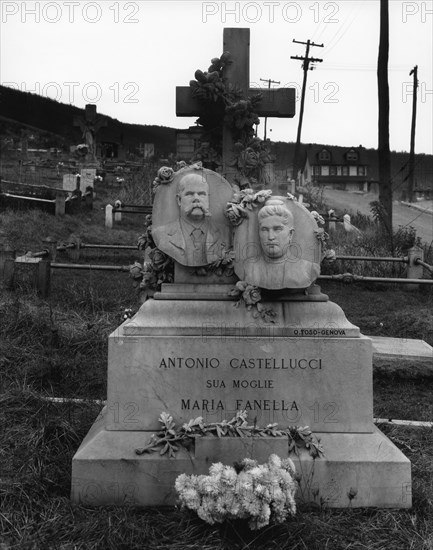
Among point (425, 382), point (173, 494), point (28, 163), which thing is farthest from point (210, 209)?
point (28, 163)

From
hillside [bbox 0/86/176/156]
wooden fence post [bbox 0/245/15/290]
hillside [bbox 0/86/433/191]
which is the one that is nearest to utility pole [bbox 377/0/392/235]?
wooden fence post [bbox 0/245/15/290]

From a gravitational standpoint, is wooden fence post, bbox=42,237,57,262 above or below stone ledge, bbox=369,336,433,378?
→ above

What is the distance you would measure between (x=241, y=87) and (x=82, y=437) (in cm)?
348

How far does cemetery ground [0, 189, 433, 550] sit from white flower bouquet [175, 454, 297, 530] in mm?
105

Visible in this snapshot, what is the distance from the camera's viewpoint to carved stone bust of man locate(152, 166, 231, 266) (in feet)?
13.1

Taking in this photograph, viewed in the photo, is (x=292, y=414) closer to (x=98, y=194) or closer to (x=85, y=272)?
(x=85, y=272)

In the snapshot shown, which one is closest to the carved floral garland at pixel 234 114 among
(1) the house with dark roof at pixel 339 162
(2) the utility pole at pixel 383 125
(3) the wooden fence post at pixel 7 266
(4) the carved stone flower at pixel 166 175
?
(4) the carved stone flower at pixel 166 175

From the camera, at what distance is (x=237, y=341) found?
12.3 feet

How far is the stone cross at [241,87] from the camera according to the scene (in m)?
5.44

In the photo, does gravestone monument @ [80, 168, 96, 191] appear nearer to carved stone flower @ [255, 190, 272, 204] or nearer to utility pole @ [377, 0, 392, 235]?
utility pole @ [377, 0, 392, 235]

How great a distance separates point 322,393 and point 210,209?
58.4 inches

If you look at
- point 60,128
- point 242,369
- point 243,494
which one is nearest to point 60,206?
point 242,369

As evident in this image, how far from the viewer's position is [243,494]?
3006mm

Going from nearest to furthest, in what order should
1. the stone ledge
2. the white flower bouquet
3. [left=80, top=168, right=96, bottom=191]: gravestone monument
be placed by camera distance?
1. the white flower bouquet
2. the stone ledge
3. [left=80, top=168, right=96, bottom=191]: gravestone monument
